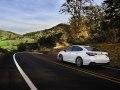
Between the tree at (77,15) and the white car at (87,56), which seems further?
the tree at (77,15)

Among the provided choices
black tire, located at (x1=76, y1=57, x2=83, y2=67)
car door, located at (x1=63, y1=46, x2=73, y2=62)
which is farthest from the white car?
car door, located at (x1=63, y1=46, x2=73, y2=62)

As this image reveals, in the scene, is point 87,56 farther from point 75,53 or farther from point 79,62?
point 75,53

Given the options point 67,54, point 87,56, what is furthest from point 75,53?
point 87,56

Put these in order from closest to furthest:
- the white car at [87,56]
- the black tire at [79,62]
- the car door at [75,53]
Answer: the white car at [87,56], the black tire at [79,62], the car door at [75,53]

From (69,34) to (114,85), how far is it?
3711cm

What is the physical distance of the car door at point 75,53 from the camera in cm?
2131

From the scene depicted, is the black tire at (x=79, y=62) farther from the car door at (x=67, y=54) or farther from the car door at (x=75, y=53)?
the car door at (x=67, y=54)

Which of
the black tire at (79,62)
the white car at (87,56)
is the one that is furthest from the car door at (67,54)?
the black tire at (79,62)

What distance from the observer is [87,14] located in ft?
148

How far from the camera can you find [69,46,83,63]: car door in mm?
21312

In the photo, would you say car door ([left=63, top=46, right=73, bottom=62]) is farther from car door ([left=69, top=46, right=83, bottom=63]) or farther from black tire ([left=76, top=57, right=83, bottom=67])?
black tire ([left=76, top=57, right=83, bottom=67])

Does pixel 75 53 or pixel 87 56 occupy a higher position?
pixel 75 53

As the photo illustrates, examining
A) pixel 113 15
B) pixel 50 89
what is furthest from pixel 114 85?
pixel 113 15

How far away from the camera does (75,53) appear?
21875mm
